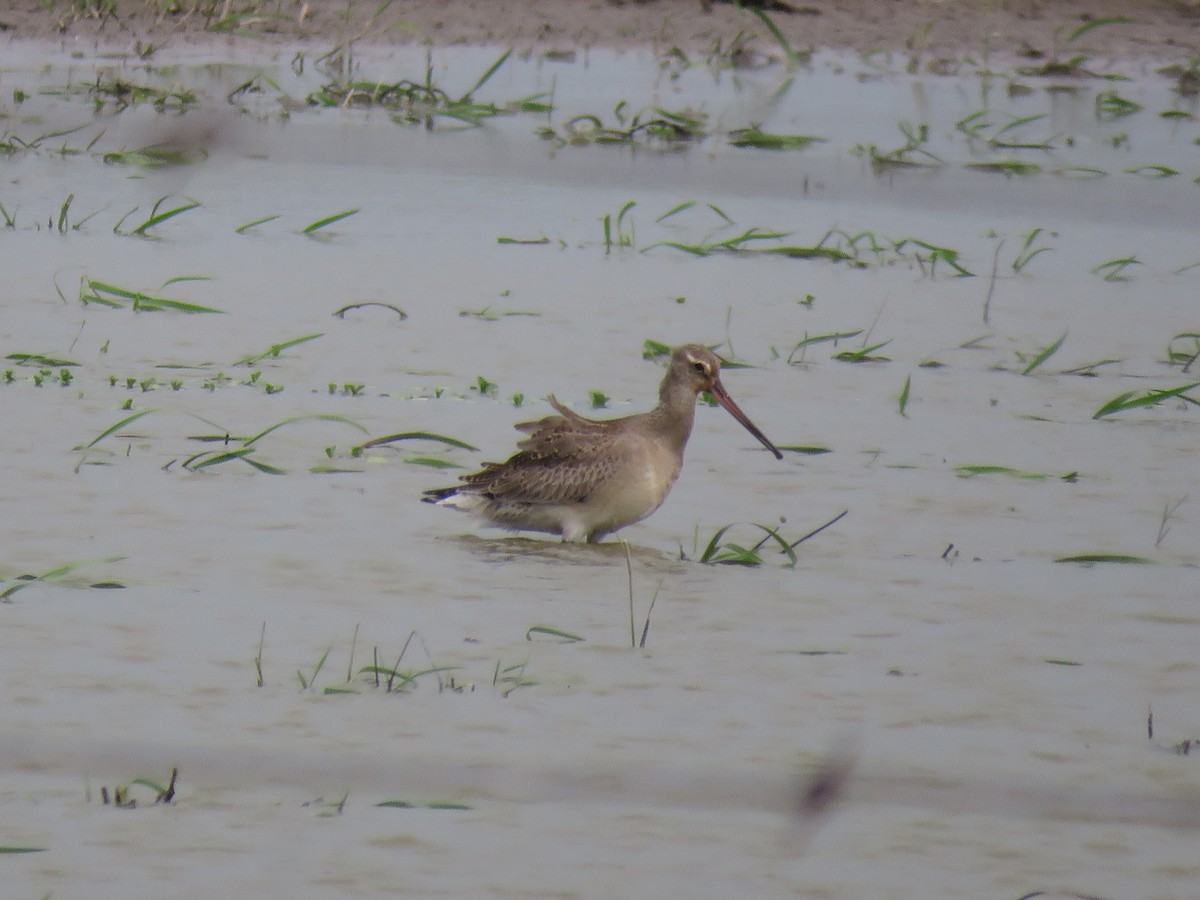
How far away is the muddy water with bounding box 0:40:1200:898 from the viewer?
4039 millimetres

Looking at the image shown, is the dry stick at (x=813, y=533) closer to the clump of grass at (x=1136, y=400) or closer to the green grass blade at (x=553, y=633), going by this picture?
the green grass blade at (x=553, y=633)

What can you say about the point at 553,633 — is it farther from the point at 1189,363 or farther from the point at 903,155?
the point at 903,155

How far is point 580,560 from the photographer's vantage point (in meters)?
6.32

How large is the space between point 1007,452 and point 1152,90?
999 cm

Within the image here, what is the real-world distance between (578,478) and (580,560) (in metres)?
0.24

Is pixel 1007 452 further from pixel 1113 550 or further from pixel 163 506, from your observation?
pixel 163 506

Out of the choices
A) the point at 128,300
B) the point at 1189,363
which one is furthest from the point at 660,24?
the point at 1189,363

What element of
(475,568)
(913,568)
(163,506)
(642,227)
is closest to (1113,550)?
(913,568)

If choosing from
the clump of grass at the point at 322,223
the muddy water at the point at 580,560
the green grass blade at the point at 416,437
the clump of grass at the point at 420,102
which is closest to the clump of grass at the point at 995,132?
the muddy water at the point at 580,560

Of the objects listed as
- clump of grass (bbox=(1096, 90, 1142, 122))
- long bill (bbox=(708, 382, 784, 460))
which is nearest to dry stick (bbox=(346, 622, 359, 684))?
long bill (bbox=(708, 382, 784, 460))

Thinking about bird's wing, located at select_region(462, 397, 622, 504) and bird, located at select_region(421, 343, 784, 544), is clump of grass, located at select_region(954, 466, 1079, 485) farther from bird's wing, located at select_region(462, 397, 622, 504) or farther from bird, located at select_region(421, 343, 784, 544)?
bird's wing, located at select_region(462, 397, 622, 504)

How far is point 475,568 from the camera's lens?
6.03 metres

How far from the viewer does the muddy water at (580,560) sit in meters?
4.04

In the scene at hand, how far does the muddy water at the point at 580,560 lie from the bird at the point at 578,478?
0.11 m
